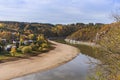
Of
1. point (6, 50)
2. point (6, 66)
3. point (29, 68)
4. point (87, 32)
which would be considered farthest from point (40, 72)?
point (87, 32)

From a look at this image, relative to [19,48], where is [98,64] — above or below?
above

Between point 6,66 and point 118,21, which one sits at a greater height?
point 118,21

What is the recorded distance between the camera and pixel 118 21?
1252 cm

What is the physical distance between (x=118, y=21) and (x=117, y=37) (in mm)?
930

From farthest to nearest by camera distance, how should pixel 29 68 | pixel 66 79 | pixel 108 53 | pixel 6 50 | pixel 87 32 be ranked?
1. pixel 87 32
2. pixel 6 50
3. pixel 29 68
4. pixel 66 79
5. pixel 108 53

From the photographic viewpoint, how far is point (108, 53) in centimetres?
1293

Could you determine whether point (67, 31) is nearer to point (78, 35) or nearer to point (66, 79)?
point (78, 35)

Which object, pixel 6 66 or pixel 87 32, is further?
pixel 87 32

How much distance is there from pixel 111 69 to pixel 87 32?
448 feet

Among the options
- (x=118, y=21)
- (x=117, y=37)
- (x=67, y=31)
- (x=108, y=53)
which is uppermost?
(x=118, y=21)

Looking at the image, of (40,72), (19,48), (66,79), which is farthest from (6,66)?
(19,48)

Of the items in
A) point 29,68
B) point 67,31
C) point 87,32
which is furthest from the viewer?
point 67,31

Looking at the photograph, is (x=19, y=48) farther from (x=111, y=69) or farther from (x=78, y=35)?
(x=78, y=35)

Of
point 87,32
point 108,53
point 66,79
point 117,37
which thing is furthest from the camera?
point 87,32
